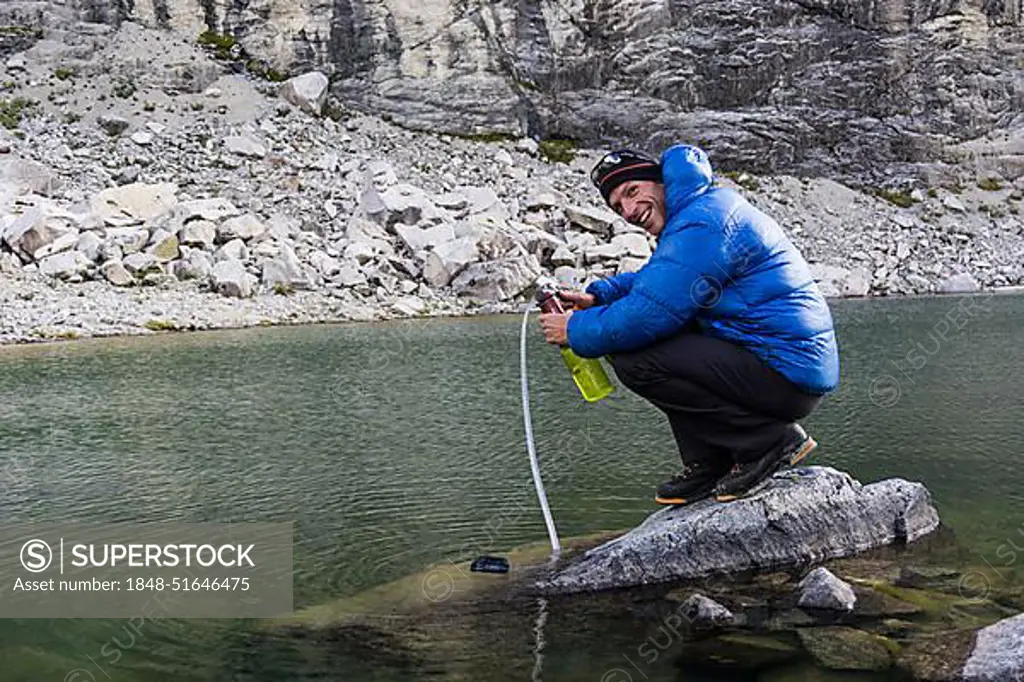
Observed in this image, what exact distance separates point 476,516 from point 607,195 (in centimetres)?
372

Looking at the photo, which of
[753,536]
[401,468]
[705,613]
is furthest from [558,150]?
[705,613]

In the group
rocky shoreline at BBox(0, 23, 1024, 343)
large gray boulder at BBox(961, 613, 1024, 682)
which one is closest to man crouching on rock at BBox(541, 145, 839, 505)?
large gray boulder at BBox(961, 613, 1024, 682)

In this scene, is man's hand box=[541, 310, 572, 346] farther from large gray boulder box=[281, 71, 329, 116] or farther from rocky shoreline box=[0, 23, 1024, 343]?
large gray boulder box=[281, 71, 329, 116]

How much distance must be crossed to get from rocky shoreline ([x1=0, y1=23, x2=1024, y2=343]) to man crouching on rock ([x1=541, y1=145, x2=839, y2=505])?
31.3m

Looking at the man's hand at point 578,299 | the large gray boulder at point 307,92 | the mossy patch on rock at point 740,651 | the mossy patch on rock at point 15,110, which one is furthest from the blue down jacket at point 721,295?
the large gray boulder at point 307,92

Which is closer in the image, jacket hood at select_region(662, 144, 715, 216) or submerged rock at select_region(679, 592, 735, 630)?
submerged rock at select_region(679, 592, 735, 630)

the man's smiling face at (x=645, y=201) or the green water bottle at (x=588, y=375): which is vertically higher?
the man's smiling face at (x=645, y=201)

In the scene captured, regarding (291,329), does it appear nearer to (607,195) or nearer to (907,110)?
(607,195)

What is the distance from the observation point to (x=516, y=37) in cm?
7481

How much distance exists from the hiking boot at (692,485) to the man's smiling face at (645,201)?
1.76m

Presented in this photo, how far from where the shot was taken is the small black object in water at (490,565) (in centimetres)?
716

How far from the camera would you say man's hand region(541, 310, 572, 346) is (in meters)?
6.56

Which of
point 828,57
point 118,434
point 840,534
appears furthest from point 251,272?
point 828,57

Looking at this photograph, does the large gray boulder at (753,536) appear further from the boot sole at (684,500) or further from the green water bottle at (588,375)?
the green water bottle at (588,375)
